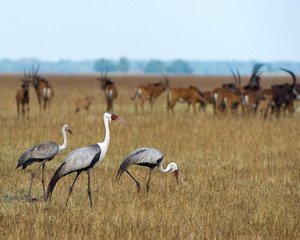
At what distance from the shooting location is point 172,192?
8820mm

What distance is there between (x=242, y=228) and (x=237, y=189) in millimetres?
2204

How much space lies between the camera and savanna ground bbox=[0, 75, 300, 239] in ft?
22.1

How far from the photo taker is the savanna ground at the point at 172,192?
6.74m

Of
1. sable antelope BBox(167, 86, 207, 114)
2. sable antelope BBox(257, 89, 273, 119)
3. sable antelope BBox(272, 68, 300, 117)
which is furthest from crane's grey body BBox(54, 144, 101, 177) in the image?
sable antelope BBox(167, 86, 207, 114)

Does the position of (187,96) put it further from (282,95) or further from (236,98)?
(282,95)

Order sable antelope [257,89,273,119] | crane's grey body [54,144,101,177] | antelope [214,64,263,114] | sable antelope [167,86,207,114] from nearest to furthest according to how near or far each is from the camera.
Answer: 1. crane's grey body [54,144,101,177]
2. sable antelope [257,89,273,119]
3. antelope [214,64,263,114]
4. sable antelope [167,86,207,114]

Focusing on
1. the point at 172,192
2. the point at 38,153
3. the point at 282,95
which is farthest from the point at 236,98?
the point at 38,153

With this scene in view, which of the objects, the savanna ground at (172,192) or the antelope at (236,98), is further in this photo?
the antelope at (236,98)

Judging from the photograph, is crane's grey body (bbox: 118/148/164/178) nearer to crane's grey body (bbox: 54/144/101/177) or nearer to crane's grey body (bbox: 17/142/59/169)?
crane's grey body (bbox: 54/144/101/177)

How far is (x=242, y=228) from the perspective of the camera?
6.87 metres

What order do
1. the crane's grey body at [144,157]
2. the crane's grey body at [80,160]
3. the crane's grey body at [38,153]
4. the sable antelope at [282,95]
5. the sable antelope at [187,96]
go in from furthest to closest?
the sable antelope at [187,96], the sable antelope at [282,95], the crane's grey body at [144,157], the crane's grey body at [38,153], the crane's grey body at [80,160]

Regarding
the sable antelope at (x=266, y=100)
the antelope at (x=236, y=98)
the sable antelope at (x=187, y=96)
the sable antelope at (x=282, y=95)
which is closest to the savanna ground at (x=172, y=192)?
the sable antelope at (x=266, y=100)

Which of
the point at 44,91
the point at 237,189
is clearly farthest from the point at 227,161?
the point at 44,91

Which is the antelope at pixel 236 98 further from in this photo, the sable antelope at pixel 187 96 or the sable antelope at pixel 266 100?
the sable antelope at pixel 187 96
